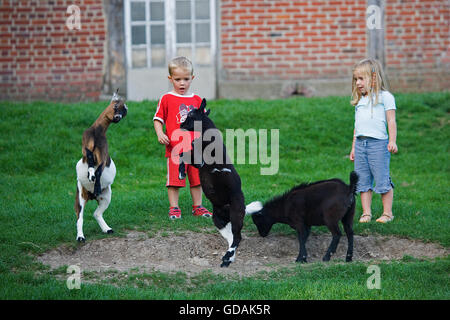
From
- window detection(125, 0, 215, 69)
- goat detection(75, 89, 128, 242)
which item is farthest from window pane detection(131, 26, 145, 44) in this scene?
goat detection(75, 89, 128, 242)

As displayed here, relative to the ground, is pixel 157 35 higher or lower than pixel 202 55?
higher

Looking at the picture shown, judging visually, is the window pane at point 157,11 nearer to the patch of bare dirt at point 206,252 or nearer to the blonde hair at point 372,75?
the blonde hair at point 372,75

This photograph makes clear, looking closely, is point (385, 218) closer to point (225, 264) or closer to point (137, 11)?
point (225, 264)

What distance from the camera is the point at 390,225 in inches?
267

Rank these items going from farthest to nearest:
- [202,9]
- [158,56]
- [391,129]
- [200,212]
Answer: [158,56]
[202,9]
[200,212]
[391,129]

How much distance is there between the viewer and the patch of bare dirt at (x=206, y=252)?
18.9 feet

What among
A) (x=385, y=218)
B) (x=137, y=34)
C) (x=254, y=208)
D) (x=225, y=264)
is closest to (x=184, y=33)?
(x=137, y=34)

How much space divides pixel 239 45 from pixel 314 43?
1640mm

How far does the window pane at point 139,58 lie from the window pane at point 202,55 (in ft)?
3.91

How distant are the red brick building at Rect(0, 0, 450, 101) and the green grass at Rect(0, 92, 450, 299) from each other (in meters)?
1.40

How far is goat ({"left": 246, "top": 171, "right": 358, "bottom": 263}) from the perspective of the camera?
5801 millimetres

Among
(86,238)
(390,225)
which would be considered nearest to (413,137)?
(390,225)

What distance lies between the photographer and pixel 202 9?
14172 mm

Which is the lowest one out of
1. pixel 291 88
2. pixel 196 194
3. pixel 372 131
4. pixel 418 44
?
pixel 196 194
